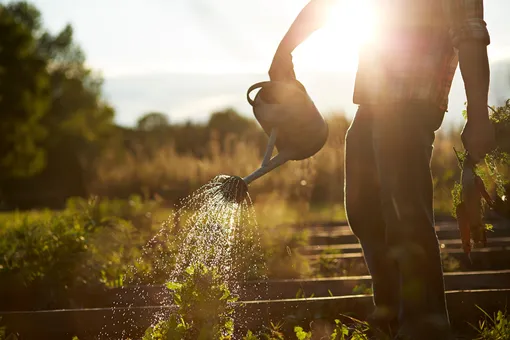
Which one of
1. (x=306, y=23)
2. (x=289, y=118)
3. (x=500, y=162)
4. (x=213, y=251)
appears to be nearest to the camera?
(x=306, y=23)

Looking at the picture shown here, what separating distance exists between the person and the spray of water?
31.5 inches

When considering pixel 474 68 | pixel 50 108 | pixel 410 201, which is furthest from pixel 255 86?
pixel 50 108

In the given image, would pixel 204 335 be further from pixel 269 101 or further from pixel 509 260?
pixel 509 260

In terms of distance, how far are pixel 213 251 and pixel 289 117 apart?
958mm

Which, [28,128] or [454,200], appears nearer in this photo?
[454,200]

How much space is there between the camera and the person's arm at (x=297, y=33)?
11.4 ft

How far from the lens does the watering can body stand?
151 inches

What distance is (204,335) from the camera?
323 cm

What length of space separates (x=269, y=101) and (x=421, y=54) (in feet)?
3.41

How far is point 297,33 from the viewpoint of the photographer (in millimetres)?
3600

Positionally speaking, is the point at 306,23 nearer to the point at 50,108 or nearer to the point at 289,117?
the point at 289,117

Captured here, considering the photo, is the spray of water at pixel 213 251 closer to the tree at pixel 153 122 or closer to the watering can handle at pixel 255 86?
the watering can handle at pixel 255 86

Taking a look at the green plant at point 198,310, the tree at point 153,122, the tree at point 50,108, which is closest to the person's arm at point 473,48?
the green plant at point 198,310

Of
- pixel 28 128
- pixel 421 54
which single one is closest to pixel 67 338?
pixel 421 54
